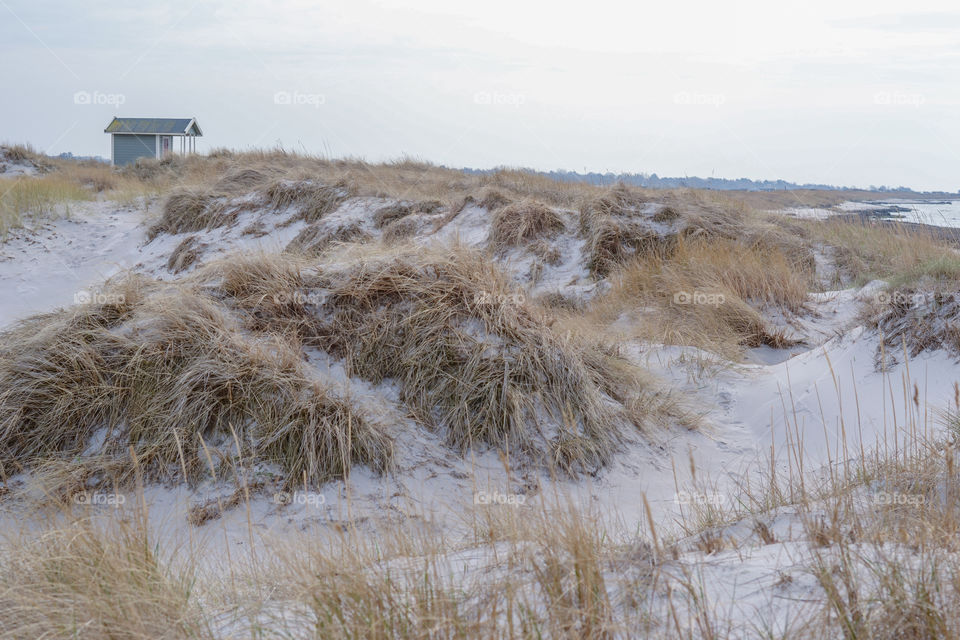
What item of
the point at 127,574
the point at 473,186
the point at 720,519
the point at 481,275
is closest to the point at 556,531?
the point at 720,519

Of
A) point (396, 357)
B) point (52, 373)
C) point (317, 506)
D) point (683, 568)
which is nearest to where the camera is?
point (683, 568)

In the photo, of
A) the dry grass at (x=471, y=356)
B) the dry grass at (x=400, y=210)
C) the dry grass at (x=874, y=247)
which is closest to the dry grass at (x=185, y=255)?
the dry grass at (x=400, y=210)

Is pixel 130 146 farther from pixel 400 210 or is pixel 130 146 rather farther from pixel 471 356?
pixel 471 356

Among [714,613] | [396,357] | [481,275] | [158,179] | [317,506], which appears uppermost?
[158,179]

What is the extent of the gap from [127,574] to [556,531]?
1.47 m

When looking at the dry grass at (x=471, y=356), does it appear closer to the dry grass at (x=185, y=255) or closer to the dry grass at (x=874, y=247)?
the dry grass at (x=874, y=247)

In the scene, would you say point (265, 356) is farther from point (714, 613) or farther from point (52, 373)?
point (714, 613)

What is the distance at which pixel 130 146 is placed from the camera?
3397cm

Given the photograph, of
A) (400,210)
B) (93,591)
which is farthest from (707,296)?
(93,591)

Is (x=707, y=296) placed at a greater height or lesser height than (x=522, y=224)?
lesser

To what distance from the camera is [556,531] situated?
7.39 ft

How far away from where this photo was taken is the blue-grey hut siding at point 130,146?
3344 cm

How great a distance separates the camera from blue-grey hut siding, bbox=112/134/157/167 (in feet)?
110

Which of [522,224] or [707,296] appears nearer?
[707,296]
